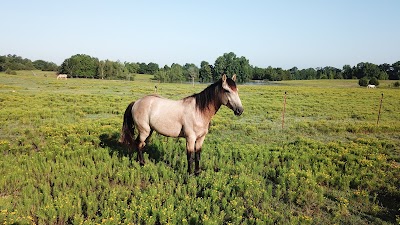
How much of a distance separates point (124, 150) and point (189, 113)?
3194 mm

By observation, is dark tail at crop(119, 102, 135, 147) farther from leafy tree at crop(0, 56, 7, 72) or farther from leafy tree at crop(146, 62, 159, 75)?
leafy tree at crop(146, 62, 159, 75)

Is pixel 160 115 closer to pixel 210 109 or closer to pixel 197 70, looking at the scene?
pixel 210 109

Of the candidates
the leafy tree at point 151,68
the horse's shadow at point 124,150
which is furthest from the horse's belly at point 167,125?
the leafy tree at point 151,68

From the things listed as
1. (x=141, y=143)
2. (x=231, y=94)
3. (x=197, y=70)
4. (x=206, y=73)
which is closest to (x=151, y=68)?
(x=197, y=70)

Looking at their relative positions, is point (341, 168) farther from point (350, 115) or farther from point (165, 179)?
point (350, 115)

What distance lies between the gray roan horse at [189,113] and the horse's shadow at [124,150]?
2.60 feet

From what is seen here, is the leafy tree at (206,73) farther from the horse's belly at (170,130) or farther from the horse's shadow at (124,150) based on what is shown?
the horse's belly at (170,130)

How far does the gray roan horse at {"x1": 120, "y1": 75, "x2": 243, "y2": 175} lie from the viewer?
631cm

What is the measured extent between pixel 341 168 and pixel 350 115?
46.0 ft

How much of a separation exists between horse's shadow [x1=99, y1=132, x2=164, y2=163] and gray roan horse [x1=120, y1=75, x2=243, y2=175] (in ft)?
2.60

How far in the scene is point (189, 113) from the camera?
6664 mm

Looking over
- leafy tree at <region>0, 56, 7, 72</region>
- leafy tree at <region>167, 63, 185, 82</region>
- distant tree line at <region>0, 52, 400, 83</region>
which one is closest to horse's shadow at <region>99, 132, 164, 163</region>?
distant tree line at <region>0, 52, 400, 83</region>

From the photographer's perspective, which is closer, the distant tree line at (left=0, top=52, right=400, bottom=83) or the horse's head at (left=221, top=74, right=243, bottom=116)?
the horse's head at (left=221, top=74, right=243, bottom=116)

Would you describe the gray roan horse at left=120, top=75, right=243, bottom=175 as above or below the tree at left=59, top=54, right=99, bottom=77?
below
